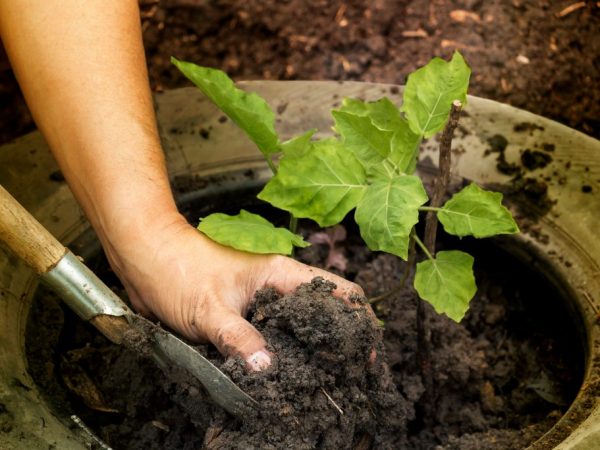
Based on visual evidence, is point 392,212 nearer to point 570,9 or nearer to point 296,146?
point 296,146

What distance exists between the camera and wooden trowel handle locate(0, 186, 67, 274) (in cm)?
116

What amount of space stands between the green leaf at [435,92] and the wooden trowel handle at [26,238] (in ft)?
2.31

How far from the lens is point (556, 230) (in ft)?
4.94

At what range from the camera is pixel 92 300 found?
1211 millimetres

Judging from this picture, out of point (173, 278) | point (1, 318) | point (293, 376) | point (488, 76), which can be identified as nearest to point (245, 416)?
point (293, 376)

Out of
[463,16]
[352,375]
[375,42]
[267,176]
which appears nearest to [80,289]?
[352,375]

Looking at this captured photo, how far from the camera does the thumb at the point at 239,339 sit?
45.0 inches

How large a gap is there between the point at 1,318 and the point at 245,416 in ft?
1.91

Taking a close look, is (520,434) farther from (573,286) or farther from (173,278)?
(173,278)

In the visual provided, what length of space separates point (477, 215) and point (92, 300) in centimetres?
71

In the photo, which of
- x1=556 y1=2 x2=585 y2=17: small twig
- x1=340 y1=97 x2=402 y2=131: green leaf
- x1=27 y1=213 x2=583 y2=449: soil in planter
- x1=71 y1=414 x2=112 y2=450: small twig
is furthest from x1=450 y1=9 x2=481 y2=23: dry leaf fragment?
x1=71 y1=414 x2=112 y2=450: small twig

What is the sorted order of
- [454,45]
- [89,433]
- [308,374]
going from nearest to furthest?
[308,374] → [89,433] → [454,45]

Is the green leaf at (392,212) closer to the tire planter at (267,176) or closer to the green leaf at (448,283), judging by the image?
the green leaf at (448,283)

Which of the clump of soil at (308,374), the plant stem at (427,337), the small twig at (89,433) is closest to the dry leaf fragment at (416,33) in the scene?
the plant stem at (427,337)
